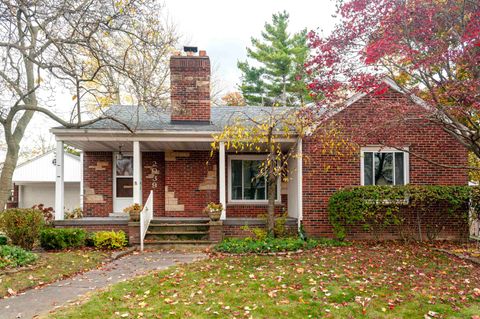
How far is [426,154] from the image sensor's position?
395 inches

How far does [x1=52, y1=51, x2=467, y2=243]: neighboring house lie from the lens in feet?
32.6

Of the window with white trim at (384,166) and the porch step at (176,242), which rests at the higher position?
the window with white trim at (384,166)

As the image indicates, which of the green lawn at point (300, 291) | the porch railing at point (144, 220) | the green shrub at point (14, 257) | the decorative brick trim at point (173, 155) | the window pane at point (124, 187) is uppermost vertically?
the decorative brick trim at point (173, 155)

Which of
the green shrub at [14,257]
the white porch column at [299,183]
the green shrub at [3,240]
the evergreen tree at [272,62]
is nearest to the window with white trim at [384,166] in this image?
the white porch column at [299,183]

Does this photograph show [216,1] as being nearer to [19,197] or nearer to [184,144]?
[184,144]

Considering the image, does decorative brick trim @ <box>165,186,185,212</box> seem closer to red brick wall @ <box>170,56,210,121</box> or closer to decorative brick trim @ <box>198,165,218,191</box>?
decorative brick trim @ <box>198,165,218,191</box>

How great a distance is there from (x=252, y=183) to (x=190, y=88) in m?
3.89

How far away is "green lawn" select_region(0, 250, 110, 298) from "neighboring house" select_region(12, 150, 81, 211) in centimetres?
1362

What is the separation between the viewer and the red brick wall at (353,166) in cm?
992

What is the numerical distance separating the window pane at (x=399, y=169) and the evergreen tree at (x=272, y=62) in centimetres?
1825

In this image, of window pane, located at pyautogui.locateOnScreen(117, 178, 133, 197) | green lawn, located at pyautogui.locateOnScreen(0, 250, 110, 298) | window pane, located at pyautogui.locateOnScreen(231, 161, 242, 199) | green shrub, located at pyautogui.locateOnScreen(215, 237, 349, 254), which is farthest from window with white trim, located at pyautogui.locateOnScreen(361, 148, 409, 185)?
window pane, located at pyautogui.locateOnScreen(117, 178, 133, 197)

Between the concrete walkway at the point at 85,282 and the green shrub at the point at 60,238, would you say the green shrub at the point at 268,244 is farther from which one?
the green shrub at the point at 60,238

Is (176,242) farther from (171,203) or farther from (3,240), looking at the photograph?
(3,240)

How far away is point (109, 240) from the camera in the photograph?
9.30 meters
